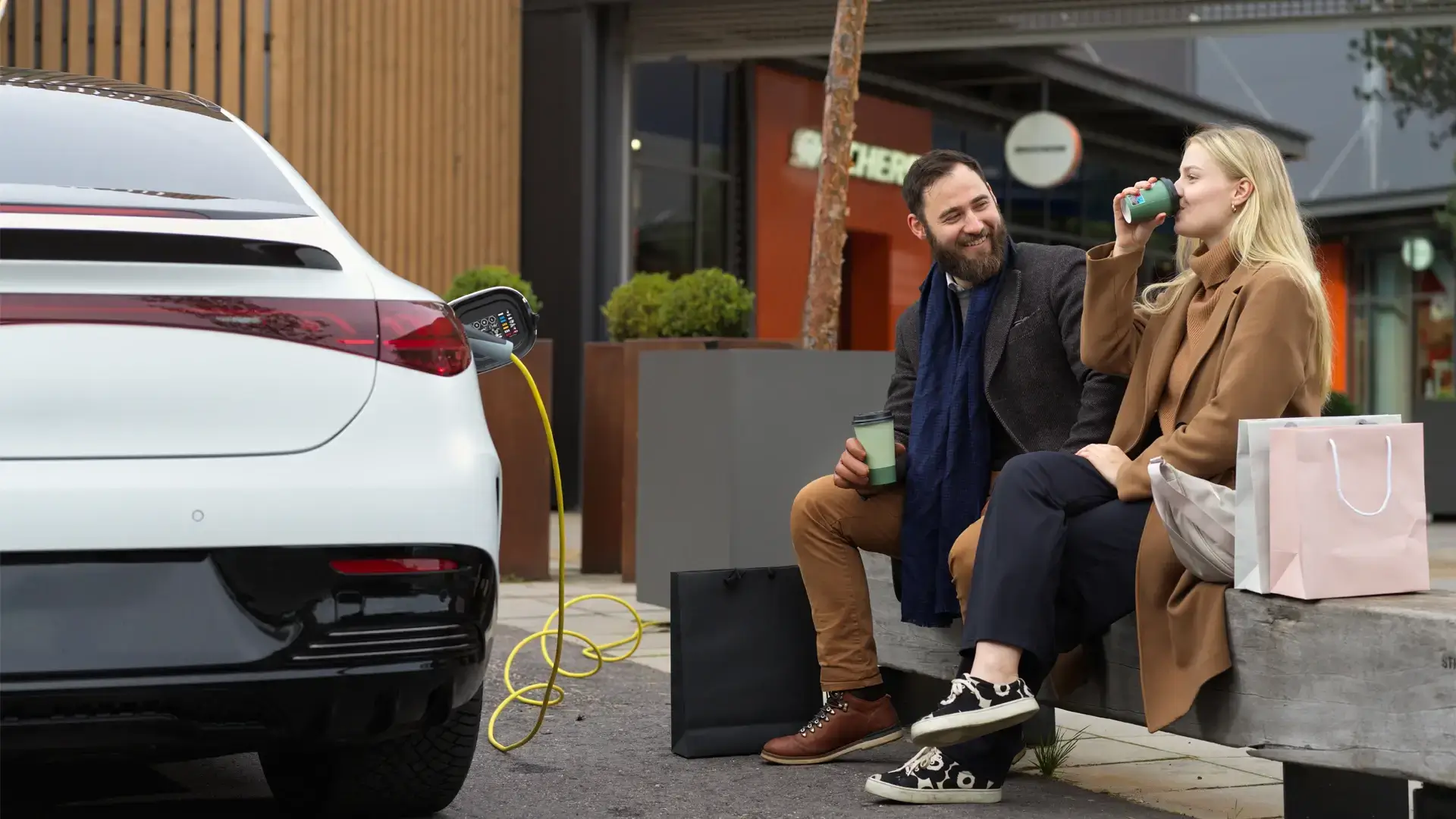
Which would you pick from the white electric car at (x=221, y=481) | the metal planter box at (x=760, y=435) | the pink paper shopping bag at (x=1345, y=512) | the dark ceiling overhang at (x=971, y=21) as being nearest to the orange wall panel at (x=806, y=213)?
the dark ceiling overhang at (x=971, y=21)

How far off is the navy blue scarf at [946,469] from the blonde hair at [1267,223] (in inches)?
19.9

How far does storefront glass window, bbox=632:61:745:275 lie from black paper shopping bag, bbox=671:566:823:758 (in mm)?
9527

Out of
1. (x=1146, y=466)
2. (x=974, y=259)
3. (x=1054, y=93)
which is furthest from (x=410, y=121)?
(x=1146, y=466)

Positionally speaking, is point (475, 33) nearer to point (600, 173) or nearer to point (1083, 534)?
point (600, 173)

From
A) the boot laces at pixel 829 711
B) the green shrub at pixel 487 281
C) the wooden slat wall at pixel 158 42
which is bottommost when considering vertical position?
the boot laces at pixel 829 711

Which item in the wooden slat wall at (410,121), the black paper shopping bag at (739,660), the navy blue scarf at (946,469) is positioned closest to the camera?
the navy blue scarf at (946,469)

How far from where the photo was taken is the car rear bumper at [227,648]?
248 centimetres

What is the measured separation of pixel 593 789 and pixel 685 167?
449 inches

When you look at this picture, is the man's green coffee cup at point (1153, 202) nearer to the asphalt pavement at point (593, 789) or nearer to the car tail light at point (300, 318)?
the asphalt pavement at point (593, 789)

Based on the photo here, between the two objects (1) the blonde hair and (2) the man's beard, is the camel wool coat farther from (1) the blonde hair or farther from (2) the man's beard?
(2) the man's beard

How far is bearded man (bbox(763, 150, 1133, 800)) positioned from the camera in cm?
399

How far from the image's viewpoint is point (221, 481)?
2592 millimetres

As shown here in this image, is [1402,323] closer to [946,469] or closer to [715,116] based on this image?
[715,116]

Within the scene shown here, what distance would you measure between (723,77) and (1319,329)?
12.4 metres
